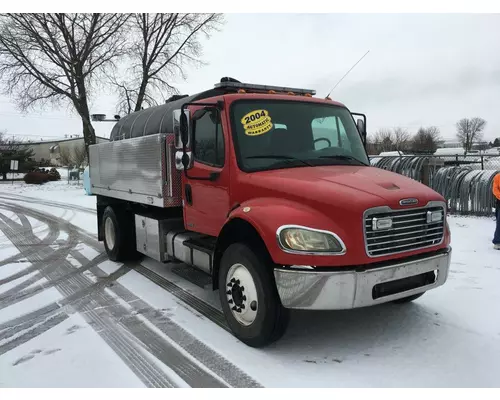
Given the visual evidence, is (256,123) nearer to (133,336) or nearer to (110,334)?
(133,336)

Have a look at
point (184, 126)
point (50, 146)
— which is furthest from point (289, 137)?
point (50, 146)

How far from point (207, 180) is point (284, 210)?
144 cm

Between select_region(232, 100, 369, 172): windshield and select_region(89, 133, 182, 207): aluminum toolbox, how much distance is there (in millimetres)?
1530

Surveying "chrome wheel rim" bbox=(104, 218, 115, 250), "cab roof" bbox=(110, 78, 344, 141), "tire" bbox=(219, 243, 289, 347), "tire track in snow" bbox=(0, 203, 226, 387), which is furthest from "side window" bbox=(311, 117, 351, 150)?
"chrome wheel rim" bbox=(104, 218, 115, 250)

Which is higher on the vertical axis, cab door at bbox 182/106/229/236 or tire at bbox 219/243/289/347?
cab door at bbox 182/106/229/236

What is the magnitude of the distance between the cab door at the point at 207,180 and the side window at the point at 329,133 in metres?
1.08

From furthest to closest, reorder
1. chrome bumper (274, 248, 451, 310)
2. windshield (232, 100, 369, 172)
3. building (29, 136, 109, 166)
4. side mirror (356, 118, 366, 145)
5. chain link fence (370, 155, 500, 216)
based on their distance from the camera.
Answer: building (29, 136, 109, 166)
chain link fence (370, 155, 500, 216)
side mirror (356, 118, 366, 145)
windshield (232, 100, 369, 172)
chrome bumper (274, 248, 451, 310)

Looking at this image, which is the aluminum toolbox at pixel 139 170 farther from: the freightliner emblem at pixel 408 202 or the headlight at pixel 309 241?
the freightliner emblem at pixel 408 202

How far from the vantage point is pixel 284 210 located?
3893 mm

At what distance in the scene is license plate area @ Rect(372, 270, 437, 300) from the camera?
12.6ft

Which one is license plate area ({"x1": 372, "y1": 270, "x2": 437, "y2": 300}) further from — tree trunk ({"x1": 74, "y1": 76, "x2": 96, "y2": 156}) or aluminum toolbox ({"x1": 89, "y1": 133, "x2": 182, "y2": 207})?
tree trunk ({"x1": 74, "y1": 76, "x2": 96, "y2": 156})

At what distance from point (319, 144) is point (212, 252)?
1826 millimetres

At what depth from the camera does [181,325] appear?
190 inches

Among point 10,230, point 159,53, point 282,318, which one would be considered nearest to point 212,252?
point 282,318
